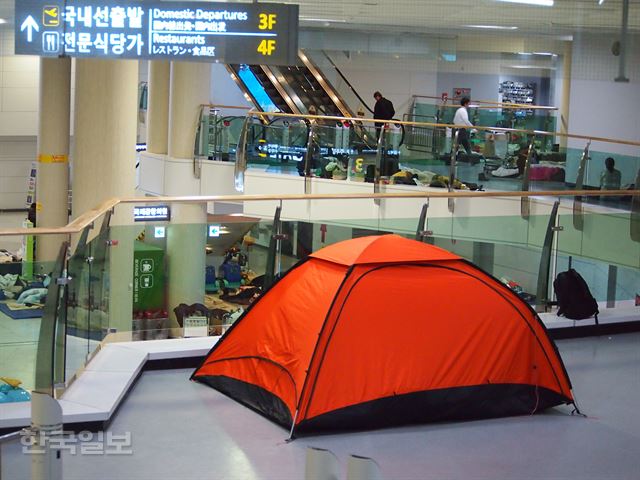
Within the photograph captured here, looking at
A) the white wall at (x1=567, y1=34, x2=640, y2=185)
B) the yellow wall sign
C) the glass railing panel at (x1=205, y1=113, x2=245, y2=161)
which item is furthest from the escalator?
the white wall at (x1=567, y1=34, x2=640, y2=185)

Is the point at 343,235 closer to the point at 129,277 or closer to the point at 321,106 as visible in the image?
the point at 129,277

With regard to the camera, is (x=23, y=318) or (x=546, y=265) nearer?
(x=23, y=318)

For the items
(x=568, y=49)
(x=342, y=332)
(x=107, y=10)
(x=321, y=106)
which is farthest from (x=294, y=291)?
(x=321, y=106)

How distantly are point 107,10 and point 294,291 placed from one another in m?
4.21

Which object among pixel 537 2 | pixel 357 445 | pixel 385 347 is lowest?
Result: pixel 357 445

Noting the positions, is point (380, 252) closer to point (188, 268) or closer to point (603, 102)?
point (188, 268)

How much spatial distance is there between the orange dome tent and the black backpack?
4.76 feet

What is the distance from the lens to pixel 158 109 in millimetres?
16656

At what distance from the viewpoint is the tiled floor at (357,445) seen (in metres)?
4.51

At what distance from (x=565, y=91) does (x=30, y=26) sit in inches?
277

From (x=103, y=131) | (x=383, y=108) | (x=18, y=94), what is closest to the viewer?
(x=103, y=131)

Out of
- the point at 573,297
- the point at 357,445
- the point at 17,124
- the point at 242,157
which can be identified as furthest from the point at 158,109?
the point at 357,445

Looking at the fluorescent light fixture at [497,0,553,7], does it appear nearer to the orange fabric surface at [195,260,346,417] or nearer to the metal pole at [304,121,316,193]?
the metal pole at [304,121,316,193]

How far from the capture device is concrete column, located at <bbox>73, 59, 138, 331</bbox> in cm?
1099
